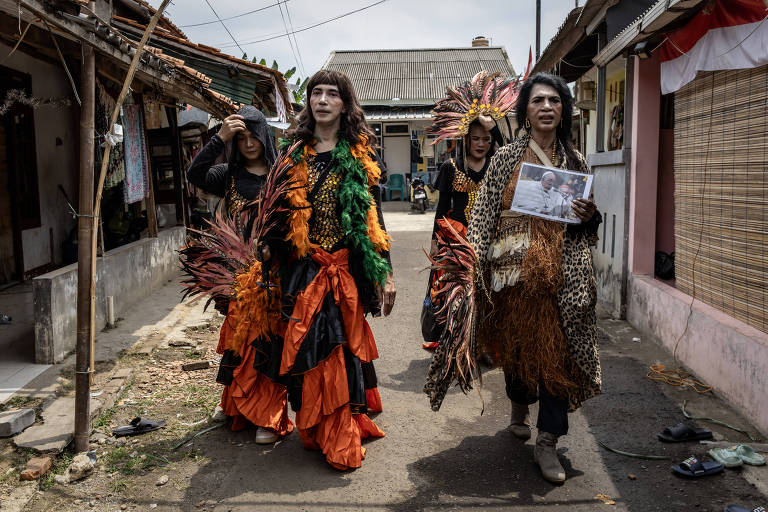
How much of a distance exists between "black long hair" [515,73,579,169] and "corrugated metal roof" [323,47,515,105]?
2129 centimetres

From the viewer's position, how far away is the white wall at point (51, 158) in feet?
27.2

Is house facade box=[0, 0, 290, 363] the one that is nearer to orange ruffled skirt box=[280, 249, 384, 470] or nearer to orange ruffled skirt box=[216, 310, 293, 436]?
orange ruffled skirt box=[216, 310, 293, 436]

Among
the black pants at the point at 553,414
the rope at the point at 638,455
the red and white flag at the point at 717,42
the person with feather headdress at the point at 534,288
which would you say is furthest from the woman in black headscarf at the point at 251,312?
the red and white flag at the point at 717,42

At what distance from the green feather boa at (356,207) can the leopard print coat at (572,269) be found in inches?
22.6

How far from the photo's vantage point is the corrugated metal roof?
1038 inches

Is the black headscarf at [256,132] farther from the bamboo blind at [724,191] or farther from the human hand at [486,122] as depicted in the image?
the bamboo blind at [724,191]

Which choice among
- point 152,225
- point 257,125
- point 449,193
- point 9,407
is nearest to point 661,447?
point 449,193

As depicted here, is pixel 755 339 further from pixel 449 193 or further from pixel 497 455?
pixel 449 193

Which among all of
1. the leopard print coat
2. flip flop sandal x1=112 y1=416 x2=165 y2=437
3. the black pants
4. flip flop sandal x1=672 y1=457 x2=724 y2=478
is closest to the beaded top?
the leopard print coat

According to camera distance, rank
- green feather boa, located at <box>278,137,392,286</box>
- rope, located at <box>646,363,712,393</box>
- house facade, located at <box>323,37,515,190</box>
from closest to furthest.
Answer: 1. green feather boa, located at <box>278,137,392,286</box>
2. rope, located at <box>646,363,712,393</box>
3. house facade, located at <box>323,37,515,190</box>

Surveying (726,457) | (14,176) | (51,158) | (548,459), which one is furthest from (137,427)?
(51,158)

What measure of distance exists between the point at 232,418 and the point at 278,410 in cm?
45

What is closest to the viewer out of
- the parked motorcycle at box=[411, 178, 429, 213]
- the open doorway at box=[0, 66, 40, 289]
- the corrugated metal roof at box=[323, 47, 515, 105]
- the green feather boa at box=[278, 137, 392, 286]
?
the green feather boa at box=[278, 137, 392, 286]

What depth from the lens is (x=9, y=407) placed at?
14.0ft
